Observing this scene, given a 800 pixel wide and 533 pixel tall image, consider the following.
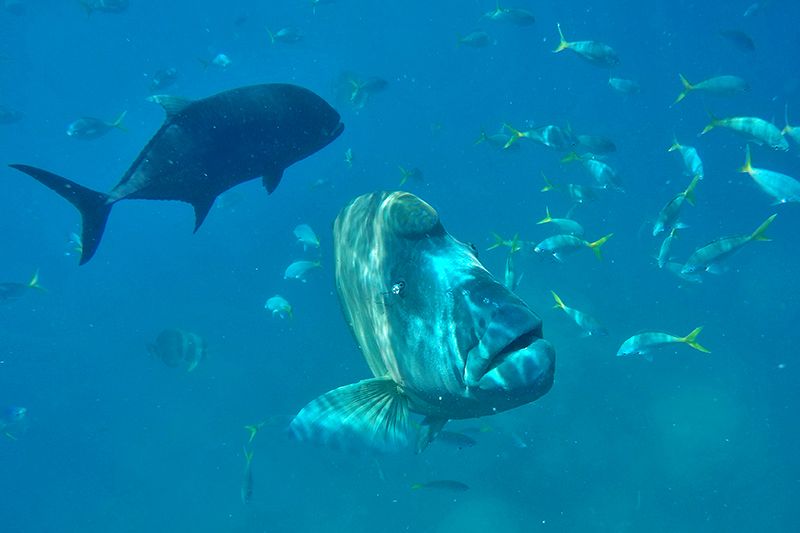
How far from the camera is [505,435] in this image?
1301 cm

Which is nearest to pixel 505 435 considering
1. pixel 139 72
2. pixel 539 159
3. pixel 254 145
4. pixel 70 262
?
pixel 254 145

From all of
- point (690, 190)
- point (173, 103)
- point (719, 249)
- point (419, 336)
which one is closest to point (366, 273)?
point (419, 336)

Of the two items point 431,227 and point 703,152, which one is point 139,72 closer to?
point 703,152

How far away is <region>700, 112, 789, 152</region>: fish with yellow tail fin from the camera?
755 cm

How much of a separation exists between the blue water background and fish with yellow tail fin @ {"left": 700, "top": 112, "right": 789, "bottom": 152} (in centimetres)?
653

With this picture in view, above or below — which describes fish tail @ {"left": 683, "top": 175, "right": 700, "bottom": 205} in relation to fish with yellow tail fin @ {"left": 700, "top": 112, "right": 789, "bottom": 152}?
below

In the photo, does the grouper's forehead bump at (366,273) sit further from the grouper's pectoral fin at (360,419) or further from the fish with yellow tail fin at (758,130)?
the fish with yellow tail fin at (758,130)

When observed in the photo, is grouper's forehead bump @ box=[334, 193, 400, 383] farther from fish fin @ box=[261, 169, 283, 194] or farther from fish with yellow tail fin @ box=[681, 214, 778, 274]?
fish with yellow tail fin @ box=[681, 214, 778, 274]

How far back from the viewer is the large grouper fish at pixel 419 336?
5.66ft

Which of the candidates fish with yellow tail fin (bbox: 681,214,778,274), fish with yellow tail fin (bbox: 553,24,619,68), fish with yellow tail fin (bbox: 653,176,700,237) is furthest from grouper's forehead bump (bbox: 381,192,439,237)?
fish with yellow tail fin (bbox: 553,24,619,68)

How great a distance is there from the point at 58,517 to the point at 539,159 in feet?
90.4

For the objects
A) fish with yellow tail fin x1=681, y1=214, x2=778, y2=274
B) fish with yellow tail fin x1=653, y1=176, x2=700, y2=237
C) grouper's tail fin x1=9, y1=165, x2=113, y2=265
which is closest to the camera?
grouper's tail fin x1=9, y1=165, x2=113, y2=265

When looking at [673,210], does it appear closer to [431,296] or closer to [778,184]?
[778,184]

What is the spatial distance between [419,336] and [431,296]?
0.17 m
